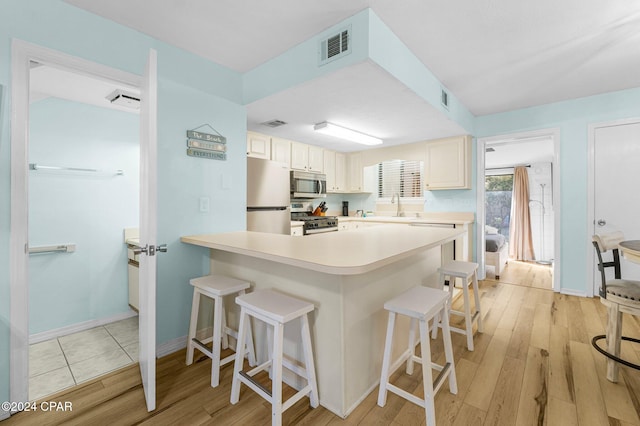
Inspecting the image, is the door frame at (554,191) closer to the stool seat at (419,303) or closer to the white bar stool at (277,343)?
the stool seat at (419,303)

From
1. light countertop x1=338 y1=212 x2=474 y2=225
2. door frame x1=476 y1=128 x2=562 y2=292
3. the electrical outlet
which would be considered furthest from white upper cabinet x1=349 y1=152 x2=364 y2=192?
the electrical outlet

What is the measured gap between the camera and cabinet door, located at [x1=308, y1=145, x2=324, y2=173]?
4.73 m

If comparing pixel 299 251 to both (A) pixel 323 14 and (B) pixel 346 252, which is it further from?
(A) pixel 323 14

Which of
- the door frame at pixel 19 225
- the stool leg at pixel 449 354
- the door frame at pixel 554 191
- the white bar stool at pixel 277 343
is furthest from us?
the door frame at pixel 554 191

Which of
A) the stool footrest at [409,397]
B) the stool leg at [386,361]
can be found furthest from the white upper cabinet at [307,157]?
the stool footrest at [409,397]

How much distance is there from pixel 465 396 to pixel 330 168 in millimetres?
3979

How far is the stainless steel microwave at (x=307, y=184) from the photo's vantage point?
13.9 feet

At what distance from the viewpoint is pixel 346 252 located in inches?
63.8

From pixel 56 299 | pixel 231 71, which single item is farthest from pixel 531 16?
pixel 56 299

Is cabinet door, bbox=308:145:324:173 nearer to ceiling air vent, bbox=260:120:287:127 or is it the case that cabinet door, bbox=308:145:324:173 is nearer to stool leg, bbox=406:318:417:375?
ceiling air vent, bbox=260:120:287:127

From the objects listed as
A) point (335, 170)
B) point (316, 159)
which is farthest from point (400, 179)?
point (316, 159)

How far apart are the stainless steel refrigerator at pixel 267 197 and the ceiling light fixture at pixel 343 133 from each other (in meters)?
0.68

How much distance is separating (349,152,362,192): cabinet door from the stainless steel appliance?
2.97 feet

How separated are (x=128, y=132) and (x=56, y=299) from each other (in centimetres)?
180
